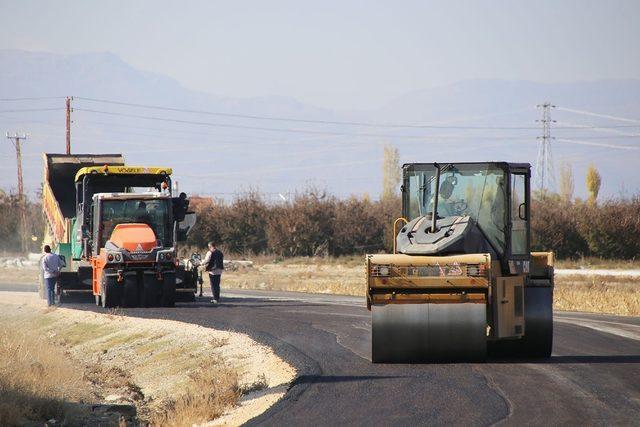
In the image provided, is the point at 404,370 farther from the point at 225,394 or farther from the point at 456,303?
the point at 225,394

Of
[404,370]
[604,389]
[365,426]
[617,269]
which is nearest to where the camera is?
[365,426]

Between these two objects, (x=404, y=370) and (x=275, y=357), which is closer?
(x=404, y=370)

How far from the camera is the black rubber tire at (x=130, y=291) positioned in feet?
101

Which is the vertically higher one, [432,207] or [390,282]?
[432,207]

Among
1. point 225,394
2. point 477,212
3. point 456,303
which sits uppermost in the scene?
point 477,212

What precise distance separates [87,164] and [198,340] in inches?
515

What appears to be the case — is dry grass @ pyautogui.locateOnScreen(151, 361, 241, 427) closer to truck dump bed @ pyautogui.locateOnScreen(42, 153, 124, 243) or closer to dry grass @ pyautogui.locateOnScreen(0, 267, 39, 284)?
truck dump bed @ pyautogui.locateOnScreen(42, 153, 124, 243)

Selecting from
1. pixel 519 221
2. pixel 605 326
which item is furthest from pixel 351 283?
pixel 519 221

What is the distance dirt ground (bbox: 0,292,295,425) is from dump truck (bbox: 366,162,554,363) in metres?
1.93

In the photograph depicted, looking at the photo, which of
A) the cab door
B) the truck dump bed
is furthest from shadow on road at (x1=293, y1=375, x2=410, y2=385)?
the truck dump bed

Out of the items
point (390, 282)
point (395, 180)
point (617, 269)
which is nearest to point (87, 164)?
point (390, 282)

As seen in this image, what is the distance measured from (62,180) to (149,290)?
636cm

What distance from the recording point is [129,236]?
102 ft

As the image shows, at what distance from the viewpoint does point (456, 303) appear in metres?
17.5
